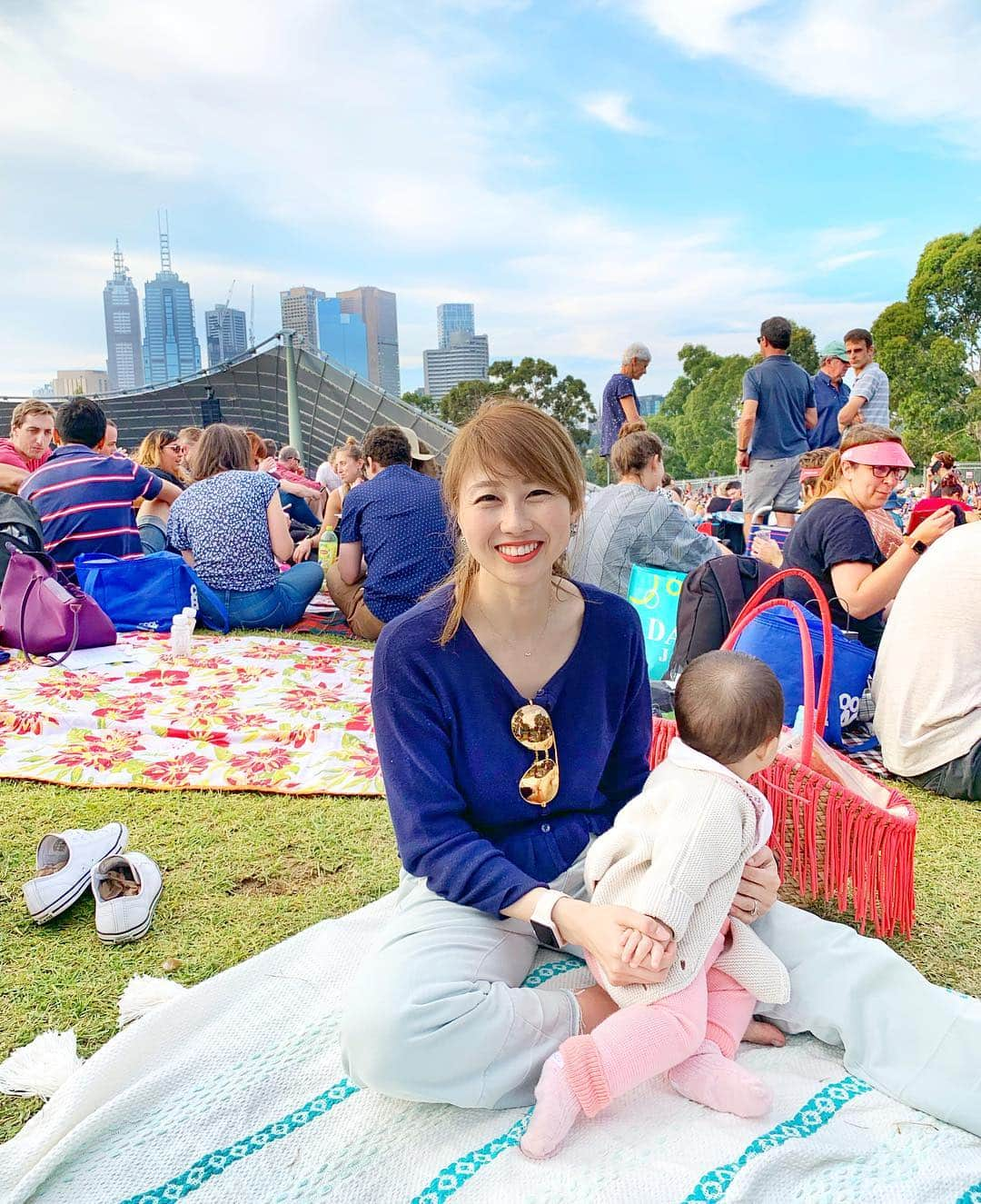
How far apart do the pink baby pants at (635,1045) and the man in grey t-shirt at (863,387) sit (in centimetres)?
671

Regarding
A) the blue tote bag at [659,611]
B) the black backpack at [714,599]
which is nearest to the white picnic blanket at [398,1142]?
the black backpack at [714,599]

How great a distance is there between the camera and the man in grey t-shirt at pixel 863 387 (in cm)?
738

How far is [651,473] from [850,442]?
1.26m

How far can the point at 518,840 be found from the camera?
1.89 metres

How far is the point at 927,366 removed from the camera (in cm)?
3045

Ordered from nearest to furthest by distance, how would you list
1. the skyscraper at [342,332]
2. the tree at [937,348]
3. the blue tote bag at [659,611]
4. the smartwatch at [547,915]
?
the smartwatch at [547,915] → the blue tote bag at [659,611] → the tree at [937,348] → the skyscraper at [342,332]

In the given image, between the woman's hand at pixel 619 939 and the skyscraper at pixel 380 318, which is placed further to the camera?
the skyscraper at pixel 380 318

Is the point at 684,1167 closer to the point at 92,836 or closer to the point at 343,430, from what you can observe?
the point at 92,836

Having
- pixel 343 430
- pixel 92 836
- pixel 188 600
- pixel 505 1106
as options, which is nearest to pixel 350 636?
pixel 188 600

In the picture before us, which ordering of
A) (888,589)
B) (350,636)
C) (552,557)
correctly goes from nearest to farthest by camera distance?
(552,557) → (888,589) → (350,636)

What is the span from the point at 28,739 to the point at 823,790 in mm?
3155

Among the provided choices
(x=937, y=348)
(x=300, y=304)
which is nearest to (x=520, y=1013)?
(x=937, y=348)

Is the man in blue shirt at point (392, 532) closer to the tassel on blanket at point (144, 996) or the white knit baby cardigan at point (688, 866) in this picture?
the tassel on blanket at point (144, 996)

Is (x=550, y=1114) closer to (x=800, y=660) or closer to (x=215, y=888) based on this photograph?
(x=215, y=888)
